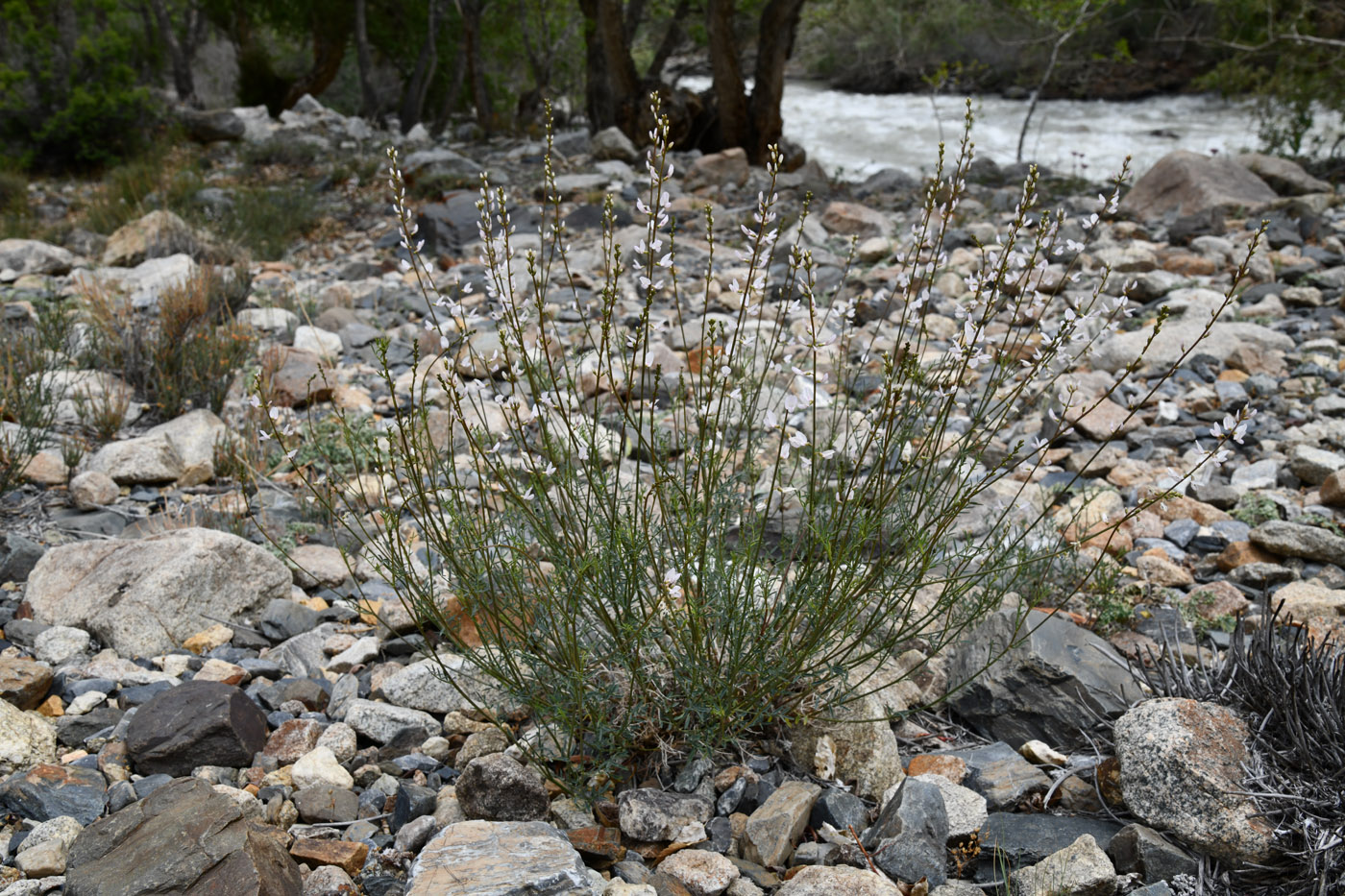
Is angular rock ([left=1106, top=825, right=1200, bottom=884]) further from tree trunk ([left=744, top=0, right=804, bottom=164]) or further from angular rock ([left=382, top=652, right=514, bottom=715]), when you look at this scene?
tree trunk ([left=744, top=0, right=804, bottom=164])

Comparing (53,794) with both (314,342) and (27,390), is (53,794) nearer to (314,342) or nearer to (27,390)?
(27,390)

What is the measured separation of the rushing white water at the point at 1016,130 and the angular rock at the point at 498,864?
44.7 ft

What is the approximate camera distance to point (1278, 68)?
12.4 metres

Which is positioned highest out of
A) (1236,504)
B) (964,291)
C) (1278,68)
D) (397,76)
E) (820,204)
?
(397,76)

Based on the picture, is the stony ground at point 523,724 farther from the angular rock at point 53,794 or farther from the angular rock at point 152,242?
the angular rock at point 152,242

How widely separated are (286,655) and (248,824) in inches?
46.4

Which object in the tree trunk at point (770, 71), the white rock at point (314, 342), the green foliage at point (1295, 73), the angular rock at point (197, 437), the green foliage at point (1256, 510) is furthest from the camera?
the tree trunk at point (770, 71)

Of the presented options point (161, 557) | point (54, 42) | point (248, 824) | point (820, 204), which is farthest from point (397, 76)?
point (248, 824)

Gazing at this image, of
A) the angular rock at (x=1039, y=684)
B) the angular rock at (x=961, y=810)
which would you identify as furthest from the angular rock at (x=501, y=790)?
the angular rock at (x=1039, y=684)

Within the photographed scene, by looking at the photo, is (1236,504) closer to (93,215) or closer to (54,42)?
(93,215)

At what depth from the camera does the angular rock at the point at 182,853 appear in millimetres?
1960

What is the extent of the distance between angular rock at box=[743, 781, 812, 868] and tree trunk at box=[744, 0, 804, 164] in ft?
34.1

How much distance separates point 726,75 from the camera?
1277 cm

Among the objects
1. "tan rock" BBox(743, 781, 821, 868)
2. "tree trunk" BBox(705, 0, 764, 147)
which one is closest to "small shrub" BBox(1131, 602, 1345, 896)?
"tan rock" BBox(743, 781, 821, 868)
